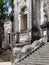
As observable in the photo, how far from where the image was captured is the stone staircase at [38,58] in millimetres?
19798

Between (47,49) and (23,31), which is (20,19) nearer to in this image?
(23,31)

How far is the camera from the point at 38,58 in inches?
806

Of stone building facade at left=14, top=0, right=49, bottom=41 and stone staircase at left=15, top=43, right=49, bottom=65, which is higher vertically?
stone building facade at left=14, top=0, right=49, bottom=41

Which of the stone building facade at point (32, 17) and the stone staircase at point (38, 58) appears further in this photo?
the stone building facade at point (32, 17)

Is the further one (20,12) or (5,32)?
(5,32)

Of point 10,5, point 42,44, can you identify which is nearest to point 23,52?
point 42,44

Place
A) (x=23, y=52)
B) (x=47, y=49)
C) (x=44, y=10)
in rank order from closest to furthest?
(x=47, y=49), (x=23, y=52), (x=44, y=10)

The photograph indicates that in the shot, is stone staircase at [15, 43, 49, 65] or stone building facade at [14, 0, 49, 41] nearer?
stone staircase at [15, 43, 49, 65]

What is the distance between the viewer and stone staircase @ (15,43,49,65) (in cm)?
1980

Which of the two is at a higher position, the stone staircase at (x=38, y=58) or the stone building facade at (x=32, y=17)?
the stone building facade at (x=32, y=17)

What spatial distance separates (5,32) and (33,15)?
25.3 ft

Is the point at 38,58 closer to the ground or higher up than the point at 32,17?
closer to the ground

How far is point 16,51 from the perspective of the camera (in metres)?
28.4

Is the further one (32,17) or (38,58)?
(32,17)
